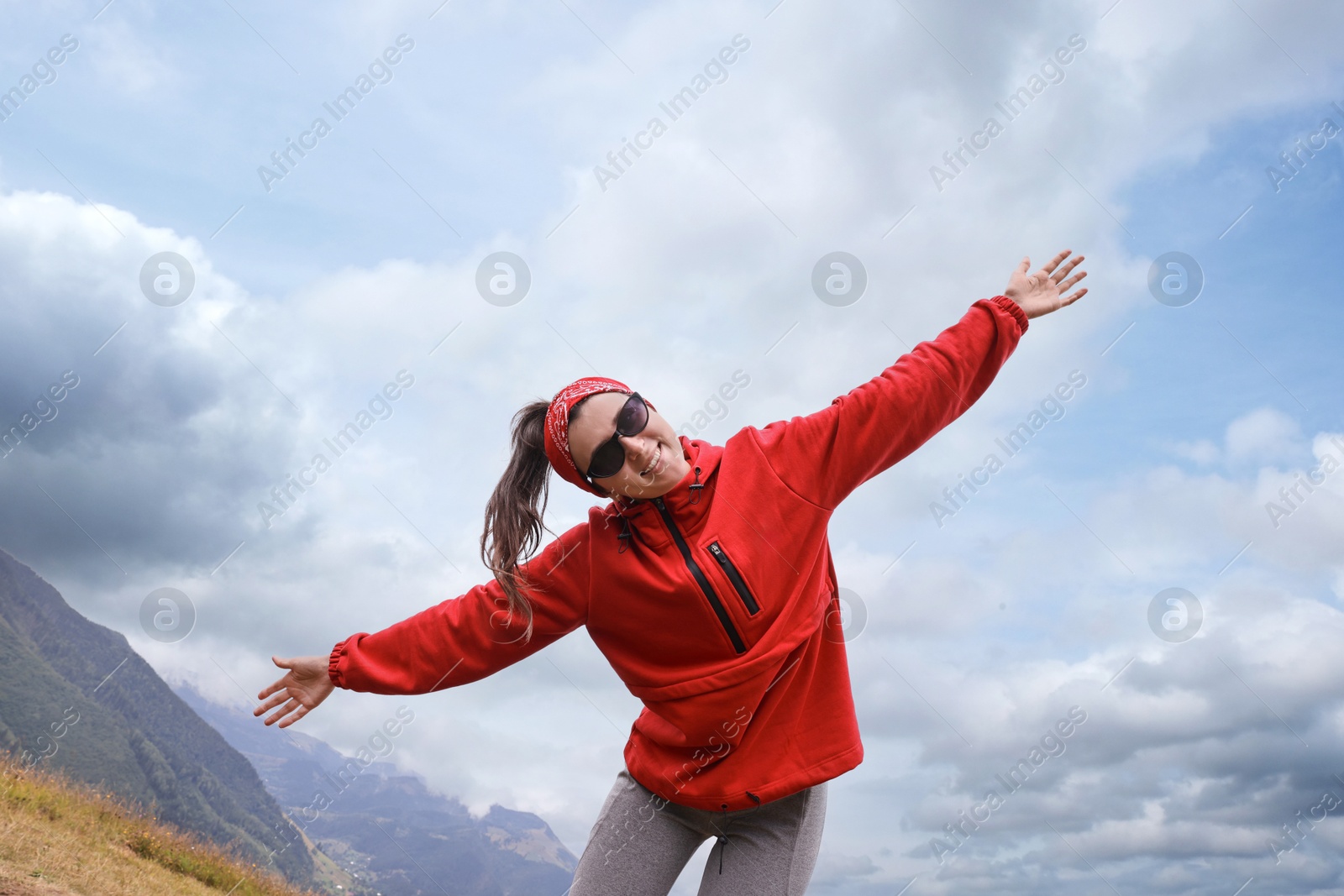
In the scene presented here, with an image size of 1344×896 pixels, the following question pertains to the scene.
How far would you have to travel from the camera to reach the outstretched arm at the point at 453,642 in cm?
393

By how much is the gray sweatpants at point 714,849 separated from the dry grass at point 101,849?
7.77 meters

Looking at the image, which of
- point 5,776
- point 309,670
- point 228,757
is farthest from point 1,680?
point 309,670

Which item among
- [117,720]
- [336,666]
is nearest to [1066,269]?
[336,666]

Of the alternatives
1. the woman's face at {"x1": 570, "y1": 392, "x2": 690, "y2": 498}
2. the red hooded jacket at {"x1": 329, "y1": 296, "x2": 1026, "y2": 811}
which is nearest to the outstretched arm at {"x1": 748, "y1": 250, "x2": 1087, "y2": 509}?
the red hooded jacket at {"x1": 329, "y1": 296, "x2": 1026, "y2": 811}

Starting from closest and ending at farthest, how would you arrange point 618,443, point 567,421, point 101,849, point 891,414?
point 891,414 → point 618,443 → point 567,421 → point 101,849

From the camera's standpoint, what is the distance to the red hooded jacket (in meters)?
3.41

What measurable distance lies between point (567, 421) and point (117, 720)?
A: 151795mm

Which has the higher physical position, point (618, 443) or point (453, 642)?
point (618, 443)

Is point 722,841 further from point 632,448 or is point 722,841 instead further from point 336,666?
point 336,666

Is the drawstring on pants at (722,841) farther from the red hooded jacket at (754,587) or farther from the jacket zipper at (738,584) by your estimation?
the jacket zipper at (738,584)

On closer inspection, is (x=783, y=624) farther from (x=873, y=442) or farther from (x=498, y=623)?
(x=498, y=623)

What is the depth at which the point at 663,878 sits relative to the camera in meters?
3.56

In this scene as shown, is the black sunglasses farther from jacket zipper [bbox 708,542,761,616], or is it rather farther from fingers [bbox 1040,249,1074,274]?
fingers [bbox 1040,249,1074,274]

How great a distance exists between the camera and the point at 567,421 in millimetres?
3801
